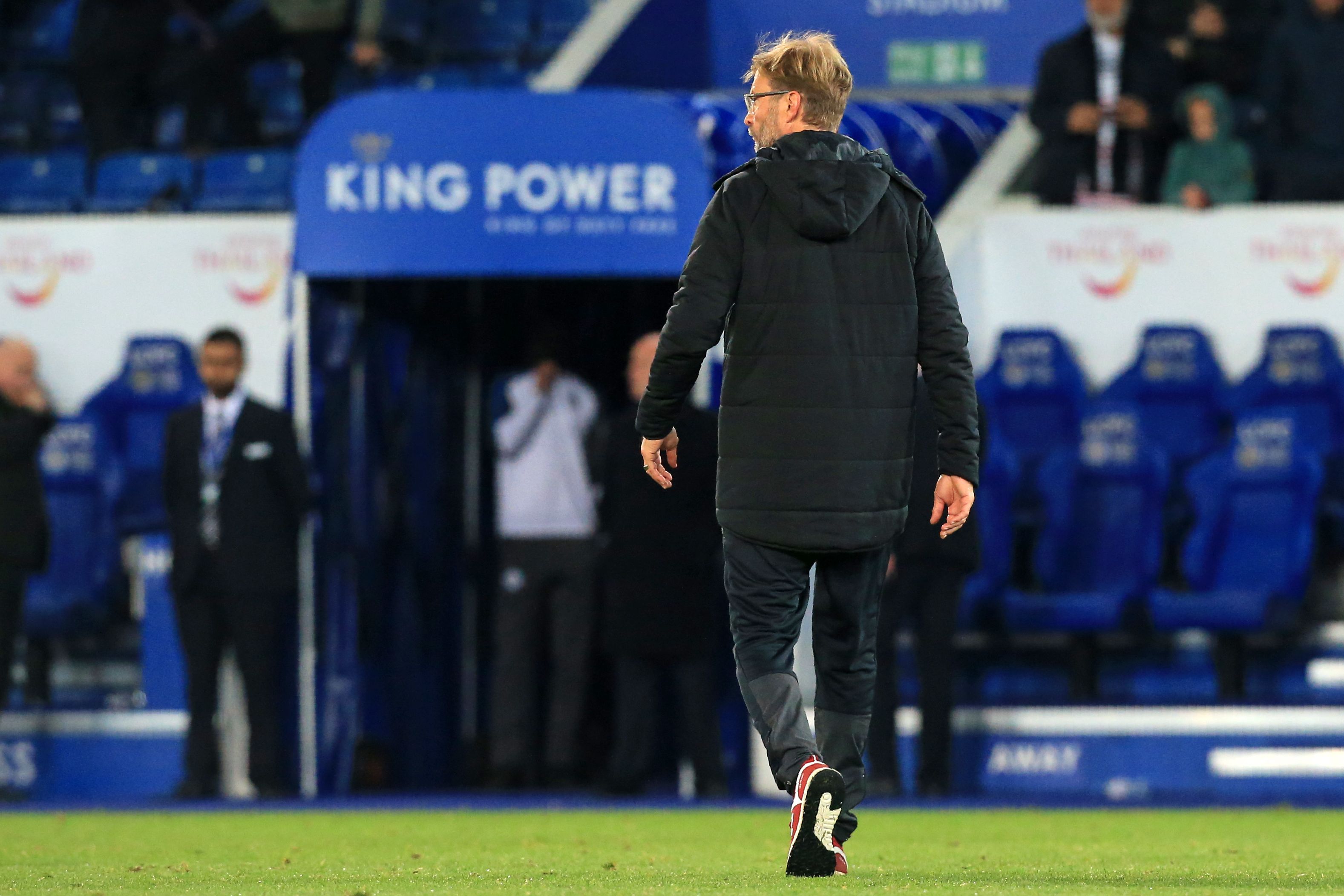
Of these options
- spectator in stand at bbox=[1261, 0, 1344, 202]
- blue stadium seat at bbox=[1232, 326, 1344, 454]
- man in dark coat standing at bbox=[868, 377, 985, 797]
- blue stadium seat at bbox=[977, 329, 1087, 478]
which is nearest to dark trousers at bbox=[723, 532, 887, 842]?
man in dark coat standing at bbox=[868, 377, 985, 797]

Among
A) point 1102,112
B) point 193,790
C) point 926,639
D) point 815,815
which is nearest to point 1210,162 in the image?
point 1102,112

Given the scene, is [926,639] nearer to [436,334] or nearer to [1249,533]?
[1249,533]

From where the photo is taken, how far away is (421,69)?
49.2ft

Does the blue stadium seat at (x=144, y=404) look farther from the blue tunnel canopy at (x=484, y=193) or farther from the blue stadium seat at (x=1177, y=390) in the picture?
the blue stadium seat at (x=1177, y=390)

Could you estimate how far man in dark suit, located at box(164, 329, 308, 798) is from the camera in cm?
1033

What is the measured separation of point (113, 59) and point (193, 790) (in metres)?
5.59

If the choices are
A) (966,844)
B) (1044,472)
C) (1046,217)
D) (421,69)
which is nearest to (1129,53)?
(1046,217)

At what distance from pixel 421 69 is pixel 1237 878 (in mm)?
10387

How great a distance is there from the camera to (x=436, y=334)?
11.7 meters

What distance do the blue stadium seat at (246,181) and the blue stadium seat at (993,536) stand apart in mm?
4553

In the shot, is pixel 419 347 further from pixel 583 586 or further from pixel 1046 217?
pixel 1046 217

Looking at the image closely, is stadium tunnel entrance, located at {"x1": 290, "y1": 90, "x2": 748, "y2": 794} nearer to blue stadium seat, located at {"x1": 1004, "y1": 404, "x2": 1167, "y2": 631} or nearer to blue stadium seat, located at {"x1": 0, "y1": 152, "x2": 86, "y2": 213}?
blue stadium seat, located at {"x1": 1004, "y1": 404, "x2": 1167, "y2": 631}

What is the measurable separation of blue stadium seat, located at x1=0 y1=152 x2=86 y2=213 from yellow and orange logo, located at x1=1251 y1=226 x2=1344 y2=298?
6.79m

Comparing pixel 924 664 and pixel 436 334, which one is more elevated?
pixel 436 334
